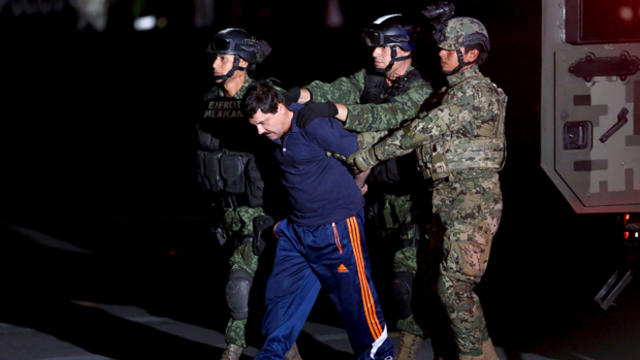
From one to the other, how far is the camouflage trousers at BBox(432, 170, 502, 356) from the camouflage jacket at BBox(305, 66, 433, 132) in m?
0.51

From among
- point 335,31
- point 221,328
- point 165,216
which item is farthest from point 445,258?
point 165,216

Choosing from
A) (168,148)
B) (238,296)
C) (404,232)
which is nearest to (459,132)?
(404,232)

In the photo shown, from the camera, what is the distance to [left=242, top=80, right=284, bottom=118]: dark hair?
5527 millimetres

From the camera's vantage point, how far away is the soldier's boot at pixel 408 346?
21.1 feet

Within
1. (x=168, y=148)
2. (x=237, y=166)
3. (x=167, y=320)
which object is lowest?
(x=168, y=148)

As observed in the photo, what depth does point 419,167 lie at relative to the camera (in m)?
6.09

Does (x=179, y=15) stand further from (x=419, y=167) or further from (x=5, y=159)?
(x=419, y=167)

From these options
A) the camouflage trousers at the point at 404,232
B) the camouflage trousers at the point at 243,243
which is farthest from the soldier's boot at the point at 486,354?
the camouflage trousers at the point at 243,243

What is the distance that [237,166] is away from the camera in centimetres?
667

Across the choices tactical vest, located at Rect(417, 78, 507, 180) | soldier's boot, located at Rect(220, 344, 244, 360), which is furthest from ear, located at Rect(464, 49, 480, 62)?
soldier's boot, located at Rect(220, 344, 244, 360)

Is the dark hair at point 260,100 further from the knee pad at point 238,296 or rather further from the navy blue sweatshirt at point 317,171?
the knee pad at point 238,296

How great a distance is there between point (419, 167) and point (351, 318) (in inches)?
36.5

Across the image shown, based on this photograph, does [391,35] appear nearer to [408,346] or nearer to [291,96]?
[291,96]

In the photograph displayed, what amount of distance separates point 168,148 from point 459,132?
11307 millimetres
